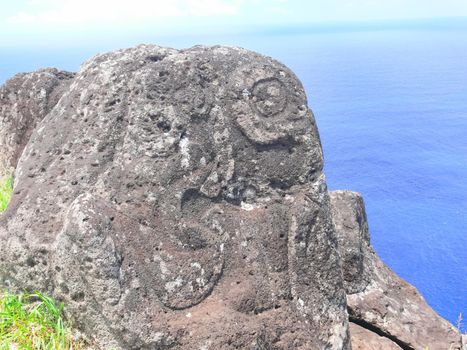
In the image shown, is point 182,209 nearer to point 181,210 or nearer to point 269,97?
point 181,210

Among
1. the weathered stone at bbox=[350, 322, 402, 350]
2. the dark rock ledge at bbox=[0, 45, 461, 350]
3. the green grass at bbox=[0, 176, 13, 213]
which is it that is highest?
the dark rock ledge at bbox=[0, 45, 461, 350]

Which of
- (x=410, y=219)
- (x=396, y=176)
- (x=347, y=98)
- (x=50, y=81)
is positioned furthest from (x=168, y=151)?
(x=347, y=98)

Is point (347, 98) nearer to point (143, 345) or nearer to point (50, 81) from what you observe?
point (50, 81)

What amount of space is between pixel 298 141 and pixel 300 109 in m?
0.22

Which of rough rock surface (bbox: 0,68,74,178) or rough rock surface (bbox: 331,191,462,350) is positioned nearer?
rough rock surface (bbox: 331,191,462,350)

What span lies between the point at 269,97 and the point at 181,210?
3.02 feet

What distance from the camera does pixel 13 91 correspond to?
5.69 meters

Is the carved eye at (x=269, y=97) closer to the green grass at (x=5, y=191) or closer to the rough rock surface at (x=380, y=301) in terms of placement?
the rough rock surface at (x=380, y=301)

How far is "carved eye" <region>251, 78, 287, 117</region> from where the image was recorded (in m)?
3.46

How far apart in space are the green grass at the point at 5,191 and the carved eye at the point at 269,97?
2.94m

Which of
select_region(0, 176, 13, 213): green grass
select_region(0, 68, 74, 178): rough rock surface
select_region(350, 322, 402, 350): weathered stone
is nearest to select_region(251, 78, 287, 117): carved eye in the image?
select_region(350, 322, 402, 350): weathered stone

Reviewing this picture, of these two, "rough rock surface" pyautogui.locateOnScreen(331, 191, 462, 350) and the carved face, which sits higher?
the carved face

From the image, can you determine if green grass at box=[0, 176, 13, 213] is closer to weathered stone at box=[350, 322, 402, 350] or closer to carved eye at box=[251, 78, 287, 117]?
carved eye at box=[251, 78, 287, 117]

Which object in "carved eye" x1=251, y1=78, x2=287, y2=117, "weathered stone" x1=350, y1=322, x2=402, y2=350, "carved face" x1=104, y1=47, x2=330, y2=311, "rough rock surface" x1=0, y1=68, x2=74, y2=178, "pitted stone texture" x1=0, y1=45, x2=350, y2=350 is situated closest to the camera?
"pitted stone texture" x1=0, y1=45, x2=350, y2=350
